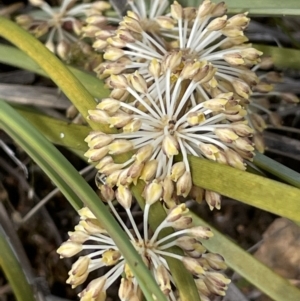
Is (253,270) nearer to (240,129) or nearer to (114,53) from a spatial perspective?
(240,129)

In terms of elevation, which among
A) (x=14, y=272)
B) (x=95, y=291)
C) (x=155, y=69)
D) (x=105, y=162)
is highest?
(x=155, y=69)

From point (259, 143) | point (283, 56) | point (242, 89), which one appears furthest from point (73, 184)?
point (283, 56)

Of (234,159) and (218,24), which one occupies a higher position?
(218,24)

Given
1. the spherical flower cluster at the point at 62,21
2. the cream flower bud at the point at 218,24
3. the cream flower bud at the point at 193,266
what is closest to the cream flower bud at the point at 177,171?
the cream flower bud at the point at 193,266

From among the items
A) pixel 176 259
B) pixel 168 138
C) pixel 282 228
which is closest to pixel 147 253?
pixel 176 259

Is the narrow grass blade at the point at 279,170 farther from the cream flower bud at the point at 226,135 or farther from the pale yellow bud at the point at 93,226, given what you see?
the pale yellow bud at the point at 93,226

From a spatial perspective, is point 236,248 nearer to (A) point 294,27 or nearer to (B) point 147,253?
(B) point 147,253

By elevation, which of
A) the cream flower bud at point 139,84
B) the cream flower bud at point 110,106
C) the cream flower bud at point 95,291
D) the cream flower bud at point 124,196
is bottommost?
the cream flower bud at point 95,291
